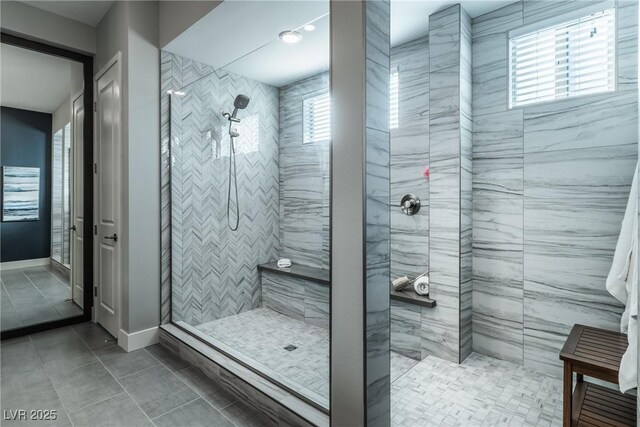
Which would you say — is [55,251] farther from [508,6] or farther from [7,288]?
[508,6]

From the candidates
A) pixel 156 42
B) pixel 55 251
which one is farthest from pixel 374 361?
pixel 55 251

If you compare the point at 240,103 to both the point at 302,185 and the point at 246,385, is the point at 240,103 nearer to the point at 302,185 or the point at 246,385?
the point at 302,185

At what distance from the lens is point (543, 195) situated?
7.48ft

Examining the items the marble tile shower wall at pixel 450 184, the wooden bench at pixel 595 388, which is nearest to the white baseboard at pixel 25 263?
the marble tile shower wall at pixel 450 184

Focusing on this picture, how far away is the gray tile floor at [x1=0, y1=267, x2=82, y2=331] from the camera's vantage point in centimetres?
288

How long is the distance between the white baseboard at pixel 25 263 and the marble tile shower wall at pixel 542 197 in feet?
12.3

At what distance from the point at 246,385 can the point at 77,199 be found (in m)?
2.63

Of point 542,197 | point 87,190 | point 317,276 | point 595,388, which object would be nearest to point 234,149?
point 317,276

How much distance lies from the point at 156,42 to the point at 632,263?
3.59 metres

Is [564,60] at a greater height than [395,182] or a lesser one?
greater

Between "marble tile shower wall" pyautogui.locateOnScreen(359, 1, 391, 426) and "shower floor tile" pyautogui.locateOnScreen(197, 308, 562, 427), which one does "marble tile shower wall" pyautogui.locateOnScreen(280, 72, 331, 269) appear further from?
"shower floor tile" pyautogui.locateOnScreen(197, 308, 562, 427)

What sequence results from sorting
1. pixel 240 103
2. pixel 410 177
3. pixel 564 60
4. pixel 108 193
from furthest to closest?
pixel 108 193
pixel 410 177
pixel 240 103
pixel 564 60

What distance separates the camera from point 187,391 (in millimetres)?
2100

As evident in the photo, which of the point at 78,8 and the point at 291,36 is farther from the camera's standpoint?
the point at 78,8
